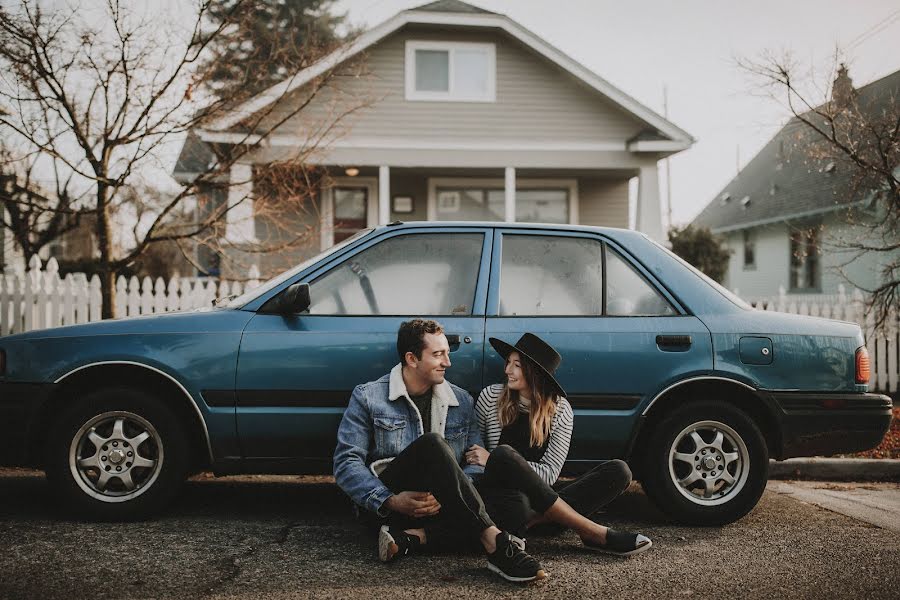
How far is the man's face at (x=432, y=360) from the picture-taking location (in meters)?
3.85

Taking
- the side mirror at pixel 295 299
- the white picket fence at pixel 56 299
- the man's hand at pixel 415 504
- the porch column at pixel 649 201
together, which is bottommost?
the man's hand at pixel 415 504

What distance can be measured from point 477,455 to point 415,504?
0.49m

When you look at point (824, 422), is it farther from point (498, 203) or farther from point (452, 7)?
point (452, 7)

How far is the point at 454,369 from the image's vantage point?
13.8 ft

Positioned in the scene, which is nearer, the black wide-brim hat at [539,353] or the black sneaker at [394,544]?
the black sneaker at [394,544]

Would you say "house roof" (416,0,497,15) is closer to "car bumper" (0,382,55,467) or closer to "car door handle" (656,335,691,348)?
"car door handle" (656,335,691,348)

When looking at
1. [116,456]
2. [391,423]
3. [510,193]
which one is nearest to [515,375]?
[391,423]

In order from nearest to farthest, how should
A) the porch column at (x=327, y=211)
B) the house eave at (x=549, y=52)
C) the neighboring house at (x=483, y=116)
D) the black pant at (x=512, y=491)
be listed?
the black pant at (x=512, y=491)
the house eave at (x=549, y=52)
the neighboring house at (x=483, y=116)
the porch column at (x=327, y=211)

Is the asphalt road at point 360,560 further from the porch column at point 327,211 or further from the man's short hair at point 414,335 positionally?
the porch column at point 327,211

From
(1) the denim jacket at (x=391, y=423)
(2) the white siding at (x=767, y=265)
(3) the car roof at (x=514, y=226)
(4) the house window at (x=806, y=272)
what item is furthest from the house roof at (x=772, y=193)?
(1) the denim jacket at (x=391, y=423)

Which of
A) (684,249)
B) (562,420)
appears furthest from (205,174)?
(684,249)

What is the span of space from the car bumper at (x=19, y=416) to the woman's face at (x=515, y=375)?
252 centimetres

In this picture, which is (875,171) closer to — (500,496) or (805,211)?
(500,496)

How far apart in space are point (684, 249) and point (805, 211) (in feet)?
15.6
